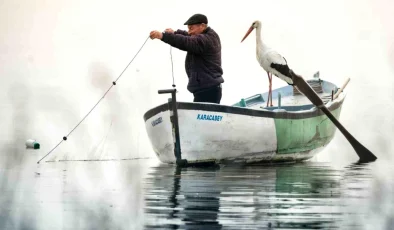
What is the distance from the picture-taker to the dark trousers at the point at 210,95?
12984 mm

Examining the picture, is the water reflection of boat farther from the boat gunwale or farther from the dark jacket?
the dark jacket

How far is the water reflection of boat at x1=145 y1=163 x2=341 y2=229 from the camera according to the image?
5.60 meters

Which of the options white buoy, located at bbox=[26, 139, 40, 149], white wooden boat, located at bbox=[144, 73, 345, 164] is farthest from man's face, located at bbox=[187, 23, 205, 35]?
white buoy, located at bbox=[26, 139, 40, 149]

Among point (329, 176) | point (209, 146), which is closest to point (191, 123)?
point (209, 146)

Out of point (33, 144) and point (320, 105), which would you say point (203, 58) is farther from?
point (320, 105)

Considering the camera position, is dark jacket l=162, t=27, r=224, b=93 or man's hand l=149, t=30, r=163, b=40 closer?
man's hand l=149, t=30, r=163, b=40

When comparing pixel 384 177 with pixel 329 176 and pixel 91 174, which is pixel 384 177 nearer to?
pixel 329 176

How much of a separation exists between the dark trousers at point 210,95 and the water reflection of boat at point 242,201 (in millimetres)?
2771

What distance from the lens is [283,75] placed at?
1529cm

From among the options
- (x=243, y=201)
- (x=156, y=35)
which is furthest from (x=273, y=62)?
(x=243, y=201)

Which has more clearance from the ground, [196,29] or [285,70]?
[196,29]

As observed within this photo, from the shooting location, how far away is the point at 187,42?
1251cm

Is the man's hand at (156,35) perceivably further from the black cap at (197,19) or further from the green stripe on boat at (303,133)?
the green stripe on boat at (303,133)

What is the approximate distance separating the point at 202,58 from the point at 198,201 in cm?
627
